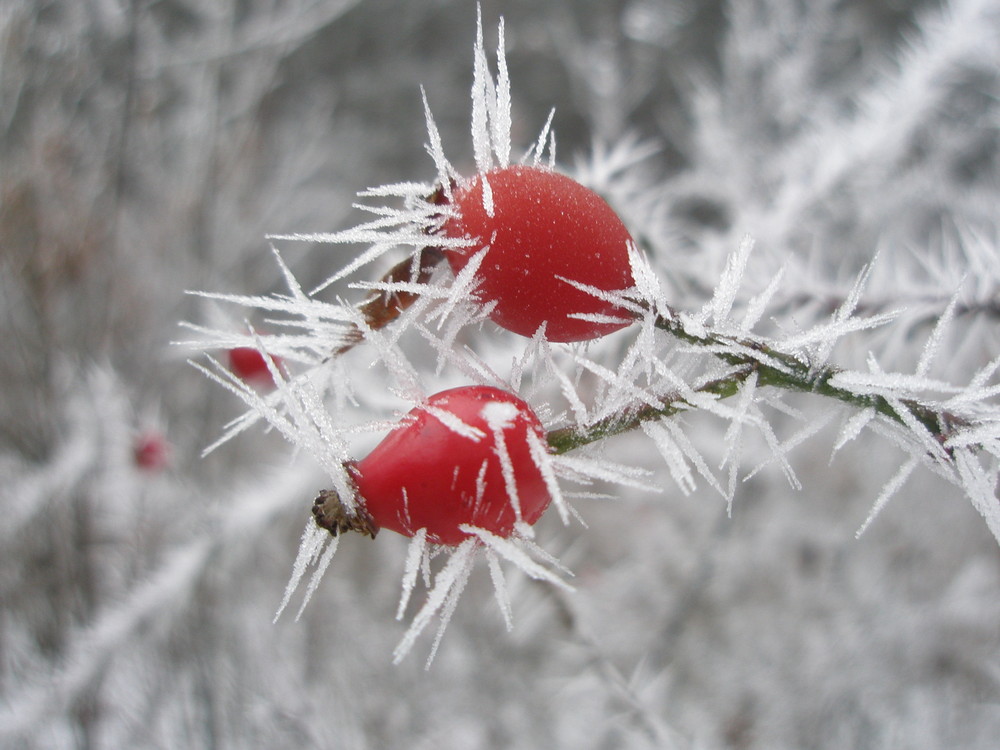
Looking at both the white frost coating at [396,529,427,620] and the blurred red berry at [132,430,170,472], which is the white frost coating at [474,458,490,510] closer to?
the white frost coating at [396,529,427,620]

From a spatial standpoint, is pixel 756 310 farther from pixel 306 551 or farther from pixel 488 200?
pixel 306 551

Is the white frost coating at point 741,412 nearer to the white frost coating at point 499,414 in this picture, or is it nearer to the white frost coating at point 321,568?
the white frost coating at point 499,414

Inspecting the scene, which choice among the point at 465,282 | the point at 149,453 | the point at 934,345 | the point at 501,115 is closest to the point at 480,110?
the point at 501,115

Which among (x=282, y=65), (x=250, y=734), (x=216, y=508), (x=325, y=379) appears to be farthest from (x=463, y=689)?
(x=282, y=65)

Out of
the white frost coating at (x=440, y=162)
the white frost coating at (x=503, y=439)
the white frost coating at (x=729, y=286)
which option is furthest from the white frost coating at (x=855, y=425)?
the white frost coating at (x=440, y=162)

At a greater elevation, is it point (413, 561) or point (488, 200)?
point (488, 200)

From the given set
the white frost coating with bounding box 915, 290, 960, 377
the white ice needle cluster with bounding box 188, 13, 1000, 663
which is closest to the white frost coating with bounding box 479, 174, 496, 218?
the white ice needle cluster with bounding box 188, 13, 1000, 663
